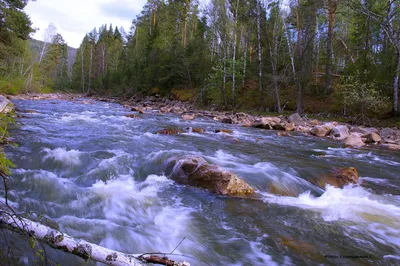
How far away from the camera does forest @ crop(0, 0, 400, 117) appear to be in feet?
52.6

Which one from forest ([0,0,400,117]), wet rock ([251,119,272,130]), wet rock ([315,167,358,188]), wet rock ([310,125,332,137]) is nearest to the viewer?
wet rock ([315,167,358,188])

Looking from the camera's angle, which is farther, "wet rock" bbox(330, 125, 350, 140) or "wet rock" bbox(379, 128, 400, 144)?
"wet rock" bbox(330, 125, 350, 140)

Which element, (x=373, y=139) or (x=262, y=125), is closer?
(x=373, y=139)

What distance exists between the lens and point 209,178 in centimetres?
505

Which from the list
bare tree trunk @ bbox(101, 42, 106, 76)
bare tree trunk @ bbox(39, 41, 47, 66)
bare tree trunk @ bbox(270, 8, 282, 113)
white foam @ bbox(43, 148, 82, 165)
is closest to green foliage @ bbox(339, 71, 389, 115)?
bare tree trunk @ bbox(270, 8, 282, 113)

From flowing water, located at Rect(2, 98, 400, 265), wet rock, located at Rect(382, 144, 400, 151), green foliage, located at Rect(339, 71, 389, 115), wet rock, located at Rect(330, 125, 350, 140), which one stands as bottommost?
flowing water, located at Rect(2, 98, 400, 265)

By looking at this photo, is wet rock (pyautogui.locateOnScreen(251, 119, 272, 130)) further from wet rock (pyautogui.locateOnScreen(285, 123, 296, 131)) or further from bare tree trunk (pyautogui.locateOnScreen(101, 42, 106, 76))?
bare tree trunk (pyautogui.locateOnScreen(101, 42, 106, 76))

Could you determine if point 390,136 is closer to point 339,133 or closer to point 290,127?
point 339,133

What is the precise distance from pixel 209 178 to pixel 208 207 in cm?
79

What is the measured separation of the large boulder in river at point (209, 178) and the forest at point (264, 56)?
816 cm

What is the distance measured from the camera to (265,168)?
6340mm

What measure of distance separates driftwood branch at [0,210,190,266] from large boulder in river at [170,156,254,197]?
3.05 meters

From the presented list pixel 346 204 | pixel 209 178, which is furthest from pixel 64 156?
pixel 346 204

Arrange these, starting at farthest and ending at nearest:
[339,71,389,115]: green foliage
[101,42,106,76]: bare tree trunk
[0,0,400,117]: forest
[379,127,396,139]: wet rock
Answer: [101,42,106,76]: bare tree trunk, [0,0,400,117]: forest, [339,71,389,115]: green foliage, [379,127,396,139]: wet rock
